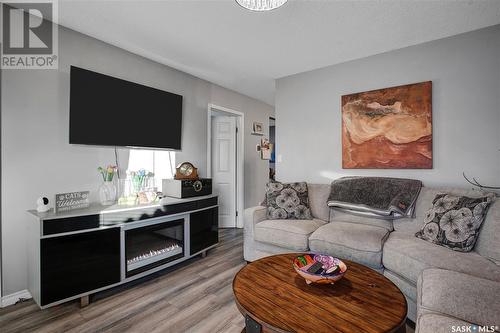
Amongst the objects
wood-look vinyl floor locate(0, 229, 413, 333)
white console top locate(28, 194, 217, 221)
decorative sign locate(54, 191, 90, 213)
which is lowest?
wood-look vinyl floor locate(0, 229, 413, 333)

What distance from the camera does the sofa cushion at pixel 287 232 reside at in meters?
2.29

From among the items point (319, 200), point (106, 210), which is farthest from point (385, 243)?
point (106, 210)

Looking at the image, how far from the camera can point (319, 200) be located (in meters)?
2.86

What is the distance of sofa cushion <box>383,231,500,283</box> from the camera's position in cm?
152

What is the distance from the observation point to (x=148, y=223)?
7.64 feet

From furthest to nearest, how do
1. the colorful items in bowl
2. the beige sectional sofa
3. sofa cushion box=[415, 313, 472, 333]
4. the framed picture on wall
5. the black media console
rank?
the framed picture on wall < the black media console < the beige sectional sofa < the colorful items in bowl < sofa cushion box=[415, 313, 472, 333]

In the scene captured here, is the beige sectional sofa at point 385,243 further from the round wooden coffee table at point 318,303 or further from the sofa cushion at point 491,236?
the round wooden coffee table at point 318,303

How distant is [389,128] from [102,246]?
3.11 meters

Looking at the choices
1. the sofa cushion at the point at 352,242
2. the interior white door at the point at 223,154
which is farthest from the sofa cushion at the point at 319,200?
the interior white door at the point at 223,154

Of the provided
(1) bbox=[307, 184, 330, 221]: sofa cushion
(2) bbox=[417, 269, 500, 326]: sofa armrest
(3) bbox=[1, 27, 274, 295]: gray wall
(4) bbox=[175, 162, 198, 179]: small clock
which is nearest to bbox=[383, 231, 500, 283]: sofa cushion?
(2) bbox=[417, 269, 500, 326]: sofa armrest

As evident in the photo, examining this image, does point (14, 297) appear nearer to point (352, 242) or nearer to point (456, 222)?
point (352, 242)

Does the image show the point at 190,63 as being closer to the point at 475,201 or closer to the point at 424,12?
the point at 424,12

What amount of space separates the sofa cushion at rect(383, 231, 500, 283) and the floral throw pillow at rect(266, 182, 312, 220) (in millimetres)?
940

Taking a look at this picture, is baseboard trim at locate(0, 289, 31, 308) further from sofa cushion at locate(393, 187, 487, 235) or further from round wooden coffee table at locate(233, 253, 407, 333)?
sofa cushion at locate(393, 187, 487, 235)
